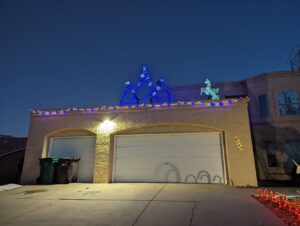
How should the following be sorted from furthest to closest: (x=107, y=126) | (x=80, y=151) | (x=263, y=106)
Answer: (x=263, y=106) < (x=80, y=151) < (x=107, y=126)

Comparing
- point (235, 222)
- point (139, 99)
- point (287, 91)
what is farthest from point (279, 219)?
point (287, 91)

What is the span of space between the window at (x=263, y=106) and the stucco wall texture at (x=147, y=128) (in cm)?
433

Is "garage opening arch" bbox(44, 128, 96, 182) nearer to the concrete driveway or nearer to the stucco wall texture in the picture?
the stucco wall texture

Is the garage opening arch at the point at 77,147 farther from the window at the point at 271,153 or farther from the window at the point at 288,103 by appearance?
the window at the point at 288,103

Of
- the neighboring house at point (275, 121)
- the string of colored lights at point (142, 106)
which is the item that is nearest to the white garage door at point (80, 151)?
the string of colored lights at point (142, 106)

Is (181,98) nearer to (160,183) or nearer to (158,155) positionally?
(158,155)

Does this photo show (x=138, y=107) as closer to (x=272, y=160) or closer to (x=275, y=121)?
(x=275, y=121)

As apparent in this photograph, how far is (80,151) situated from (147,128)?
350 cm

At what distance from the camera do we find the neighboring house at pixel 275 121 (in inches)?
399

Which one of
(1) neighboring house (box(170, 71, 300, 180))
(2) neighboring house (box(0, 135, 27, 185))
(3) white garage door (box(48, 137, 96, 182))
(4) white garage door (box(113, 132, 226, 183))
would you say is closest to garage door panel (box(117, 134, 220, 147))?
(4) white garage door (box(113, 132, 226, 183))

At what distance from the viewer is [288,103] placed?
1075 cm

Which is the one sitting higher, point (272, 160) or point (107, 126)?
point (107, 126)

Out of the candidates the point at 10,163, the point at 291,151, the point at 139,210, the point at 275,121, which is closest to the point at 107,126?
the point at 139,210

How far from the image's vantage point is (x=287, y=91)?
1085 cm
